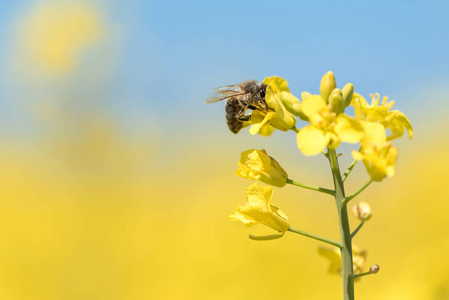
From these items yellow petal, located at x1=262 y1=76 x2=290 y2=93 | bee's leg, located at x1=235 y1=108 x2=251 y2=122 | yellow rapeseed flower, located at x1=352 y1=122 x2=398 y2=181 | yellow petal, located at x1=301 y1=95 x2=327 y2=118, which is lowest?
yellow rapeseed flower, located at x1=352 y1=122 x2=398 y2=181

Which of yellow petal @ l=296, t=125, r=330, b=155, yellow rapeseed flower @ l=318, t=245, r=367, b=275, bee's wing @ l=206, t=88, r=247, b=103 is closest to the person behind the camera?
yellow petal @ l=296, t=125, r=330, b=155

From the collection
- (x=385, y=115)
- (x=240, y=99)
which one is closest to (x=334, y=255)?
(x=385, y=115)

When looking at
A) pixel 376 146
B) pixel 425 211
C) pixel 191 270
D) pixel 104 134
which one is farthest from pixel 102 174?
pixel 376 146

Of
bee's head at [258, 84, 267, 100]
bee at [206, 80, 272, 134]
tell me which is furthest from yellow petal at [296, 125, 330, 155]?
bee's head at [258, 84, 267, 100]

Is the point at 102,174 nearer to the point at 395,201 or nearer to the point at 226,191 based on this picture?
the point at 226,191

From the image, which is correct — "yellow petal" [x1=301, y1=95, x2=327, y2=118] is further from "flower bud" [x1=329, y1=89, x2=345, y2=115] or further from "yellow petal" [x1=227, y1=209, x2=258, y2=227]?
"yellow petal" [x1=227, y1=209, x2=258, y2=227]

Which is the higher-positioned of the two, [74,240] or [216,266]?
[74,240]

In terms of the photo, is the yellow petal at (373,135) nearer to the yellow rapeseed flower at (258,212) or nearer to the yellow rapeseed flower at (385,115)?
the yellow rapeseed flower at (385,115)
